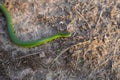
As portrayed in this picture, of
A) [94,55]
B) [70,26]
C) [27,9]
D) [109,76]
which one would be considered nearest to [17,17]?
[27,9]

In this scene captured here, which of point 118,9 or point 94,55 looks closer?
point 94,55

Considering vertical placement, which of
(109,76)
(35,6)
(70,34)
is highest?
(35,6)

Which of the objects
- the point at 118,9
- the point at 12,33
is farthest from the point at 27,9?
the point at 118,9

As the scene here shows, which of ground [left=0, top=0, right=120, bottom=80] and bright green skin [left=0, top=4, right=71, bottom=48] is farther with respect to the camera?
bright green skin [left=0, top=4, right=71, bottom=48]

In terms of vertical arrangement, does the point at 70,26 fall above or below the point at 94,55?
above

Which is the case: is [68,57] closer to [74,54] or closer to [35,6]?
[74,54]

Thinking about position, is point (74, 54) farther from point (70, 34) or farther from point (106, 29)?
point (106, 29)

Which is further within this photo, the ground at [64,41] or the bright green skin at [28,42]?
the bright green skin at [28,42]
